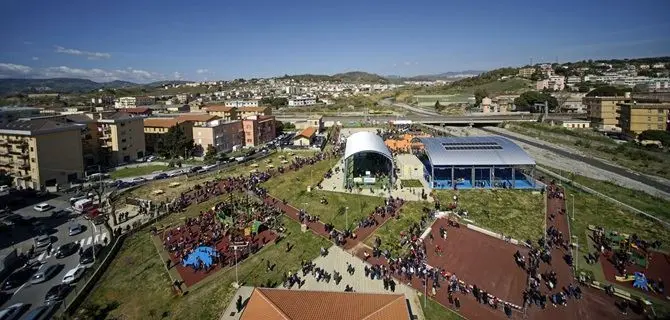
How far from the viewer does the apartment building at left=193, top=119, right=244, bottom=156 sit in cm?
5444

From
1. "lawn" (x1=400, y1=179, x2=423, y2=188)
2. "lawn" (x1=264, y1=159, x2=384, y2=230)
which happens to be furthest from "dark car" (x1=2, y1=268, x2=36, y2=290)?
"lawn" (x1=400, y1=179, x2=423, y2=188)

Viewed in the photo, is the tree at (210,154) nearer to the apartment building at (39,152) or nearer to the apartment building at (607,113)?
the apartment building at (39,152)

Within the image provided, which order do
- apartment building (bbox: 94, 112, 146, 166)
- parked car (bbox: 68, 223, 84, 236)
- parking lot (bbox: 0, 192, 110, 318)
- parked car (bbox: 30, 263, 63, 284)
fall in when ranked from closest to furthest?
1. parking lot (bbox: 0, 192, 110, 318)
2. parked car (bbox: 30, 263, 63, 284)
3. parked car (bbox: 68, 223, 84, 236)
4. apartment building (bbox: 94, 112, 146, 166)

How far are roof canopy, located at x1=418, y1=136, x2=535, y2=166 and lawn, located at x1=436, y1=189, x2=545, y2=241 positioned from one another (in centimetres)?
255

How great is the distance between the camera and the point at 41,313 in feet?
58.9

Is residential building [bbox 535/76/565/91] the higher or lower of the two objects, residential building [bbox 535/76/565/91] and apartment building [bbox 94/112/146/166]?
the higher

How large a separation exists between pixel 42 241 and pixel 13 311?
9.55 metres

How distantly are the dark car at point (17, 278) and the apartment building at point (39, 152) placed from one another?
20.5 m

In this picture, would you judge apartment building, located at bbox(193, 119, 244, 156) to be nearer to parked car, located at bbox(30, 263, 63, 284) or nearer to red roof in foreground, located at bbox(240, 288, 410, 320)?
parked car, located at bbox(30, 263, 63, 284)

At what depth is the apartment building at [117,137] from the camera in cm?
4975

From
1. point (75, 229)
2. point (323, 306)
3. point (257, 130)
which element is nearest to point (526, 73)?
point (257, 130)

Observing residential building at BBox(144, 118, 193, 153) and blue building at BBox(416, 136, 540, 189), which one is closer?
blue building at BBox(416, 136, 540, 189)

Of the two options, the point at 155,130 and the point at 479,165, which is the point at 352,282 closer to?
the point at 479,165

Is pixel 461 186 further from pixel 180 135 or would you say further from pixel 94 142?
pixel 94 142
